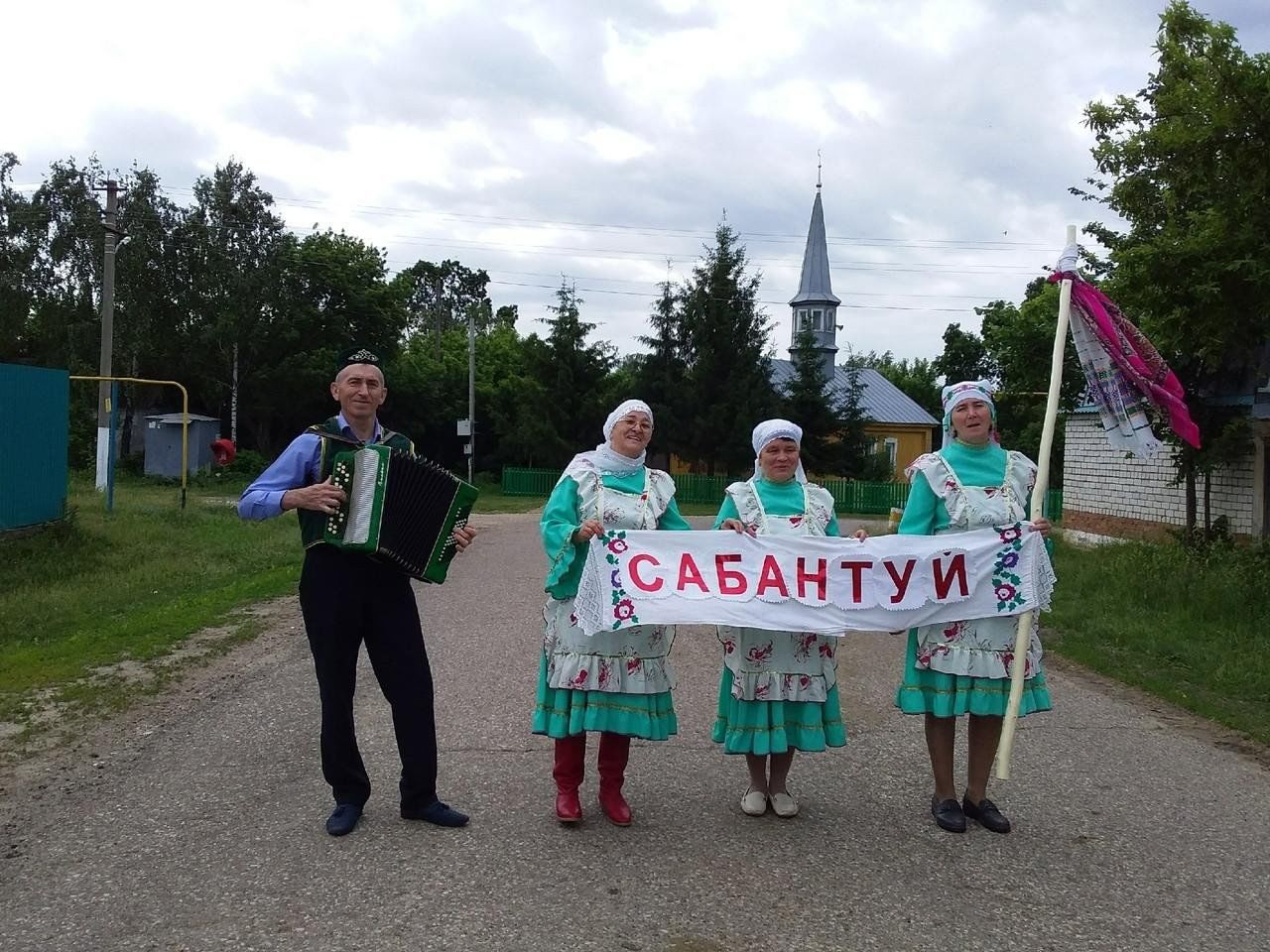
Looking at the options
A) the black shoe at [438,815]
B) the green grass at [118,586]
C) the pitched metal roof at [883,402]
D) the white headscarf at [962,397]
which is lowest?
the green grass at [118,586]

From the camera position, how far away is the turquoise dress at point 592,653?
15.4ft

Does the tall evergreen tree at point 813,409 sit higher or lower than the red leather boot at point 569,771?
higher

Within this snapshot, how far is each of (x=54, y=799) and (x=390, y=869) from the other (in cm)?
189

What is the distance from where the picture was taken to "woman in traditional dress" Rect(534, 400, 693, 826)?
4.70 m

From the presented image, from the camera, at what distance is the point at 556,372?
127 feet

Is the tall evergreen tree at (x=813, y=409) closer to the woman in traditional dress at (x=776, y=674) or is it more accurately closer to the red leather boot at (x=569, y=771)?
the woman in traditional dress at (x=776, y=674)

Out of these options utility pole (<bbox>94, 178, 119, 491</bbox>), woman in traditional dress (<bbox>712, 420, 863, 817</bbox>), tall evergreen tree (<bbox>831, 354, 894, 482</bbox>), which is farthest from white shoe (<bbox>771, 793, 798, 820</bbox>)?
tall evergreen tree (<bbox>831, 354, 894, 482</bbox>)

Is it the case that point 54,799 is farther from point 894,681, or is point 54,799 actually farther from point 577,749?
point 894,681

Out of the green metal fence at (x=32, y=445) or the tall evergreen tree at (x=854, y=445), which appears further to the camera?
the tall evergreen tree at (x=854, y=445)

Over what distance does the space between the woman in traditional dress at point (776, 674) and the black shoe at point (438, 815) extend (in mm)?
1214

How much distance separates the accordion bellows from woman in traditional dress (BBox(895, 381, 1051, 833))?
2.12 metres

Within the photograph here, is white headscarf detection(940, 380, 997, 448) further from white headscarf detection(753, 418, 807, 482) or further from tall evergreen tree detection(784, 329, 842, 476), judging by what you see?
tall evergreen tree detection(784, 329, 842, 476)

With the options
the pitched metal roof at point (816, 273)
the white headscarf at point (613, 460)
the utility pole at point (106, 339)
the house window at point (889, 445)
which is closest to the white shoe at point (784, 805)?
the white headscarf at point (613, 460)

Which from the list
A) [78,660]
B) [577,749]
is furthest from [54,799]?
[78,660]
